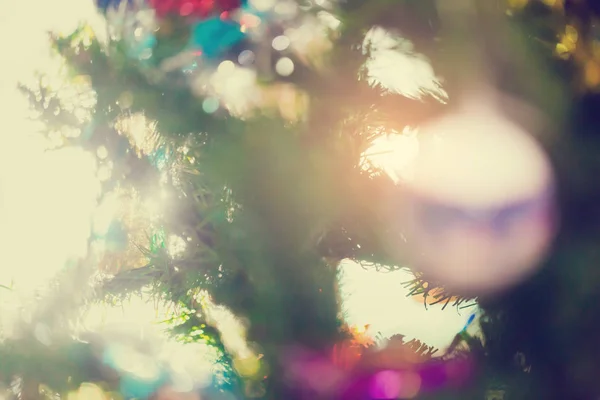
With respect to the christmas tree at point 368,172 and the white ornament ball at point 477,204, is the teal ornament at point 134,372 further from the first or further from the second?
the white ornament ball at point 477,204

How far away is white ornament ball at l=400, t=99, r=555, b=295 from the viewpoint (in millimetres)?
391

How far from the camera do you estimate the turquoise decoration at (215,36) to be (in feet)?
1.58

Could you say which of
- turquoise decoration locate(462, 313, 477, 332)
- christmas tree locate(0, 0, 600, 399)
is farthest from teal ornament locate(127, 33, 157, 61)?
turquoise decoration locate(462, 313, 477, 332)

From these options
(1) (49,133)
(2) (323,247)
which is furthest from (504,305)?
(1) (49,133)

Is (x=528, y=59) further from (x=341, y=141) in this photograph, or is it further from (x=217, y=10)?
(x=217, y=10)

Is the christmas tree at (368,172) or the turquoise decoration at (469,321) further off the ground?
the christmas tree at (368,172)

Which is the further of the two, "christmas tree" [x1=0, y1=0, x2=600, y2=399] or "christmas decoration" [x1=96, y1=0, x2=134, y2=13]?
"christmas decoration" [x1=96, y1=0, x2=134, y2=13]

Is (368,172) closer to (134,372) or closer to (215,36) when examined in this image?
(215,36)

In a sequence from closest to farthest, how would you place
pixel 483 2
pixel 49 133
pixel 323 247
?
pixel 483 2, pixel 323 247, pixel 49 133

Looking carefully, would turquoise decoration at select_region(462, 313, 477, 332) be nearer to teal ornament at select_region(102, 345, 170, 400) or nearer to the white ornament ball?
the white ornament ball

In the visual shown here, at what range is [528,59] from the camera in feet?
1.21

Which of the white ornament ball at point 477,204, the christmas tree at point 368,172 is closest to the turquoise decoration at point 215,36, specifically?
the christmas tree at point 368,172

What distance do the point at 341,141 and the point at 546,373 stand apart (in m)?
0.27

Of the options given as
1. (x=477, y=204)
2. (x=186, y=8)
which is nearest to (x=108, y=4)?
(x=186, y=8)
